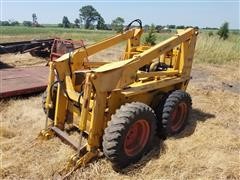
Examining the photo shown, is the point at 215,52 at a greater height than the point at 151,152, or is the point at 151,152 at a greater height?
the point at 215,52

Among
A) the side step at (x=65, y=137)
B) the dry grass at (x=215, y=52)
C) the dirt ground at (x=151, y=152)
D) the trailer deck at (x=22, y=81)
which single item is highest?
the dry grass at (x=215, y=52)

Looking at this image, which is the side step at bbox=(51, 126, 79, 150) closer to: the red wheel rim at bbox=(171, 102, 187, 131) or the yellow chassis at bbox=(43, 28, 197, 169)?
the yellow chassis at bbox=(43, 28, 197, 169)

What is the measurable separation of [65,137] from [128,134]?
91 centimetres

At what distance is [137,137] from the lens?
4559 mm

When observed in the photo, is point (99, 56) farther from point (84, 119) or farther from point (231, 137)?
point (84, 119)

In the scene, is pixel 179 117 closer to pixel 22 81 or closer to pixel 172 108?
pixel 172 108

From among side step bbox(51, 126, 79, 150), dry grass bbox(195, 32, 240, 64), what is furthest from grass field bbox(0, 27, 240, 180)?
dry grass bbox(195, 32, 240, 64)

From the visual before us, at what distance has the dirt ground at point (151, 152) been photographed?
13.9 ft

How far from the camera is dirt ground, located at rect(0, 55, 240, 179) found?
425 centimetres

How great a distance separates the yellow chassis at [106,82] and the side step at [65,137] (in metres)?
0.09

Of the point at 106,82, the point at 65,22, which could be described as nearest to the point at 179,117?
the point at 106,82

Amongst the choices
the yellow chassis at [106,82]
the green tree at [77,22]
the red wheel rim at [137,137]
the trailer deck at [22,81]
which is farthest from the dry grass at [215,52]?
the green tree at [77,22]

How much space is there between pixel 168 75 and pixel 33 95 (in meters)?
3.42

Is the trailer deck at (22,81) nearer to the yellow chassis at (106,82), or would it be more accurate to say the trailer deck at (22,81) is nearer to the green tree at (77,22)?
the yellow chassis at (106,82)
